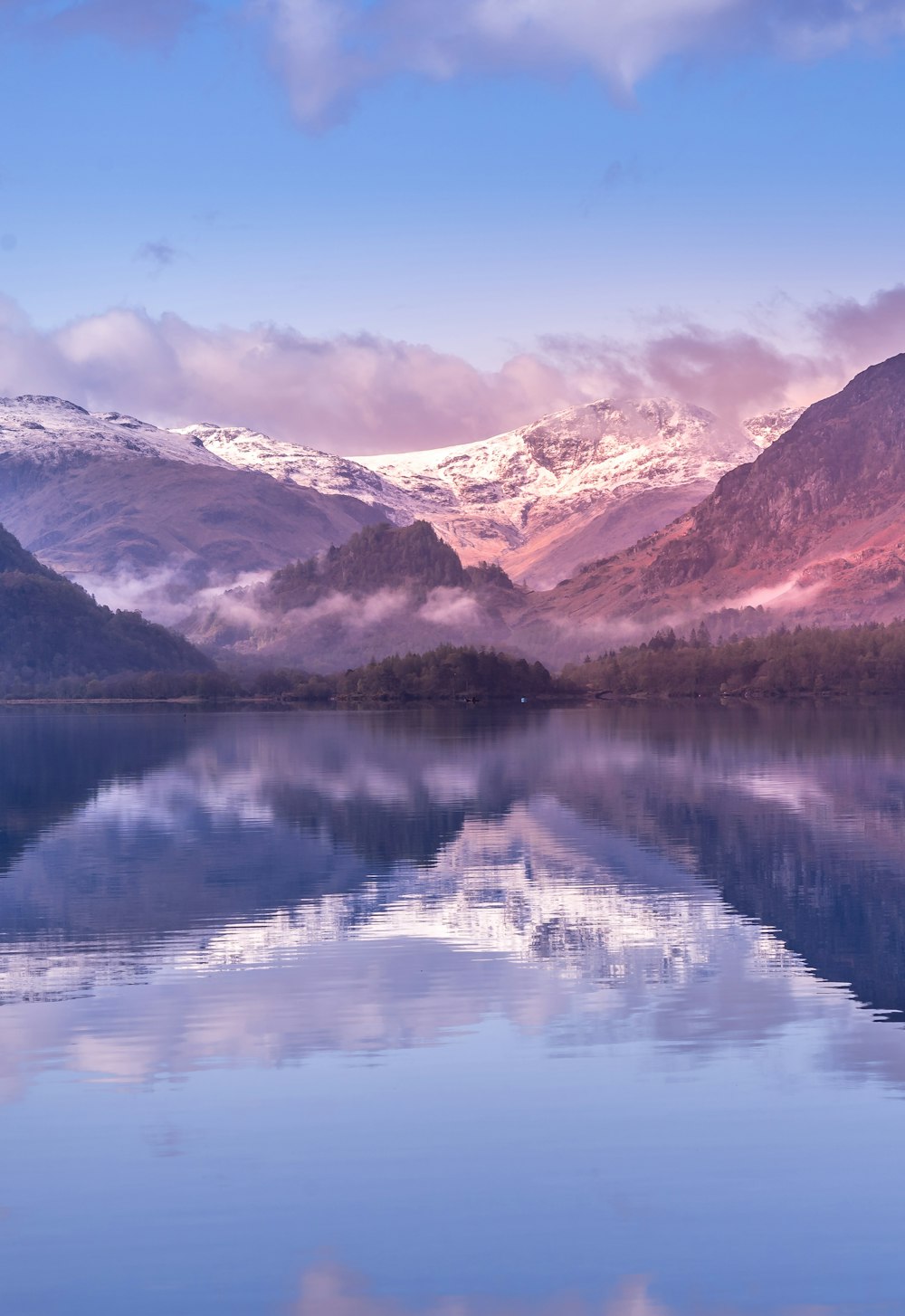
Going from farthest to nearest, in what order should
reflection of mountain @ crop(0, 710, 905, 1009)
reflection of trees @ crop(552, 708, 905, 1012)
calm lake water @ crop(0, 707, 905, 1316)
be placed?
1. reflection of mountain @ crop(0, 710, 905, 1009)
2. reflection of trees @ crop(552, 708, 905, 1012)
3. calm lake water @ crop(0, 707, 905, 1316)

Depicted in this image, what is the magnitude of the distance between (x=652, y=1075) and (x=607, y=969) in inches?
539

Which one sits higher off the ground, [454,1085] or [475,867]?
[475,867]

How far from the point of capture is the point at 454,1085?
125 ft

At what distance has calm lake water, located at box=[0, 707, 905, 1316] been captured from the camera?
27344 mm

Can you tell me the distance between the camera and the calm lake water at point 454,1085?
27344 mm

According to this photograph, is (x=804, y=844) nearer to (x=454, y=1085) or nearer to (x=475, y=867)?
(x=475, y=867)

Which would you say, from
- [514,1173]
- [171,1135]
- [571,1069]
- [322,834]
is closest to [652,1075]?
[571,1069]

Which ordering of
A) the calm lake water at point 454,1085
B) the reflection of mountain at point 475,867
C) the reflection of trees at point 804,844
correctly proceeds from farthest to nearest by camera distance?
1. the reflection of mountain at point 475,867
2. the reflection of trees at point 804,844
3. the calm lake water at point 454,1085

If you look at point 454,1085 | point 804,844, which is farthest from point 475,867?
point 454,1085

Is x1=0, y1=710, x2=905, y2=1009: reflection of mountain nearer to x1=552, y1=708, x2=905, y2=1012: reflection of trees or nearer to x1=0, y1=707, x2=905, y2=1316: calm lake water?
x1=552, y1=708, x2=905, y2=1012: reflection of trees

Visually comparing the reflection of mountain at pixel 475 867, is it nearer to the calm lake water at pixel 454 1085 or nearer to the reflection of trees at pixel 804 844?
the reflection of trees at pixel 804 844

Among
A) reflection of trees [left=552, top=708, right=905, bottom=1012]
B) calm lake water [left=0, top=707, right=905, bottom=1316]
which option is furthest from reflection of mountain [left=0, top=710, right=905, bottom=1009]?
calm lake water [left=0, top=707, right=905, bottom=1316]

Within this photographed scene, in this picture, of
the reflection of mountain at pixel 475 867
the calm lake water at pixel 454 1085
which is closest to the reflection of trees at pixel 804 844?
the reflection of mountain at pixel 475 867

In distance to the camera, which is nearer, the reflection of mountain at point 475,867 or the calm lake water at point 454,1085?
the calm lake water at point 454,1085
